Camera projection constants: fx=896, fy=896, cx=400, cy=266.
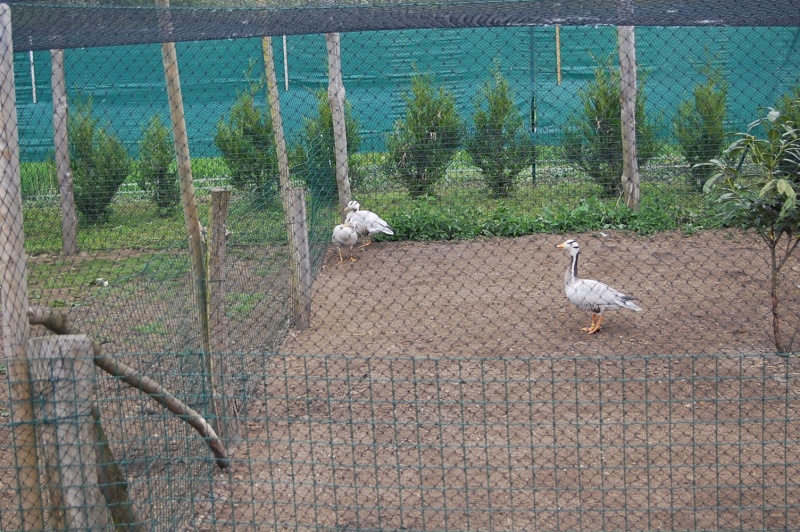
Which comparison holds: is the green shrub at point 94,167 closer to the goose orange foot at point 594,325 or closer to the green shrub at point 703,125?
the goose orange foot at point 594,325

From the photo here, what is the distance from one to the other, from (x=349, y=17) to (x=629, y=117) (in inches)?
→ 184

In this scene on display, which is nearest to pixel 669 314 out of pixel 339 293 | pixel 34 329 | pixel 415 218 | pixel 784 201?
pixel 784 201

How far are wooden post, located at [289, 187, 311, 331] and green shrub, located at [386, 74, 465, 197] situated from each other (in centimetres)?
265

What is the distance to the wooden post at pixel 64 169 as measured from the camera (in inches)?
326

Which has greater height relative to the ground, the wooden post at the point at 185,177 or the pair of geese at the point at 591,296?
the wooden post at the point at 185,177

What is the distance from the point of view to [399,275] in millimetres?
7316

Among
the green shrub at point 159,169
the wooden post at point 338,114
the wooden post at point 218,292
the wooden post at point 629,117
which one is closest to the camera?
the wooden post at point 218,292

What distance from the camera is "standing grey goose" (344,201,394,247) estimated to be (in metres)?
7.91

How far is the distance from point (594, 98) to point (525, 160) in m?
1.22

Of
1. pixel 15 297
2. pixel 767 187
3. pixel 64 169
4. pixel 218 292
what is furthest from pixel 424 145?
pixel 15 297

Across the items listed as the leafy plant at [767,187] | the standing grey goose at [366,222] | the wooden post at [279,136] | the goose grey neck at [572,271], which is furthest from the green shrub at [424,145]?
the leafy plant at [767,187]

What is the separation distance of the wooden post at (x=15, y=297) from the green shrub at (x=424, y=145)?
589 cm

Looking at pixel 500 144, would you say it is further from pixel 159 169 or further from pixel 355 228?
pixel 159 169

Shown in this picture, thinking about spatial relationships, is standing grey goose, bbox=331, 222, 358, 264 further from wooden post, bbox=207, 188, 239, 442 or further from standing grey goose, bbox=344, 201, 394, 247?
wooden post, bbox=207, 188, 239, 442
